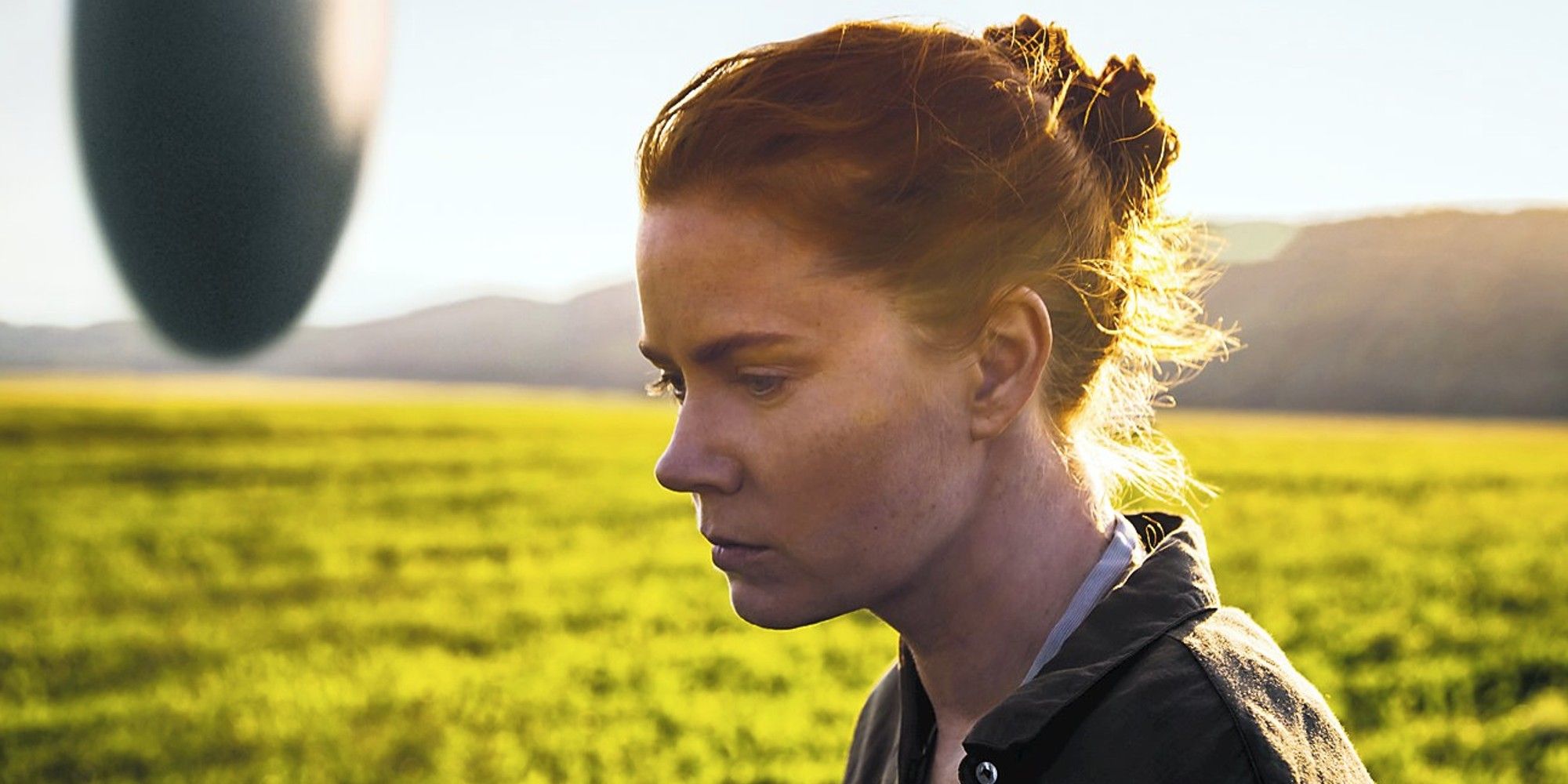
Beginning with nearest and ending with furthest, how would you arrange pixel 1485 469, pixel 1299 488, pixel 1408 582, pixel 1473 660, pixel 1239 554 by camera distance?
1. pixel 1473 660
2. pixel 1408 582
3. pixel 1239 554
4. pixel 1299 488
5. pixel 1485 469

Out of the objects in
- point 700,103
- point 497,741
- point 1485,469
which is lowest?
point 1485,469

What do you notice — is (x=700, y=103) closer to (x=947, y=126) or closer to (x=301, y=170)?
(x=947, y=126)

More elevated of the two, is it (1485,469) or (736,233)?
(736,233)

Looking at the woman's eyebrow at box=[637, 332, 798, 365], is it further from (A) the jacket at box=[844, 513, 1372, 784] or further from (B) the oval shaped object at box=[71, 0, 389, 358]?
(B) the oval shaped object at box=[71, 0, 389, 358]

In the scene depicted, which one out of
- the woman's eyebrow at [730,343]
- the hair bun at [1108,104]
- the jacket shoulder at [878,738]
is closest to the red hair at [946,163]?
the hair bun at [1108,104]

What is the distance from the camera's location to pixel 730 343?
1.74 meters

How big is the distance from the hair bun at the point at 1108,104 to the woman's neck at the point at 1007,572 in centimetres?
44

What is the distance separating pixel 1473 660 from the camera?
28.3 feet

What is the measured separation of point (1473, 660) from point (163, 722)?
27.5 feet

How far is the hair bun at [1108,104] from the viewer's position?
1.92 metres

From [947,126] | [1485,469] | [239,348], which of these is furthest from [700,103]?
[1485,469]

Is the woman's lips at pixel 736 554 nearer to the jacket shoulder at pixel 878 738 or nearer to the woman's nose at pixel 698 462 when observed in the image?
the woman's nose at pixel 698 462

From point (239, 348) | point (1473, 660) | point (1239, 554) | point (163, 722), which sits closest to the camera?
point (163, 722)

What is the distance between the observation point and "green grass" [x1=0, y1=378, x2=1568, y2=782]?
6969mm
